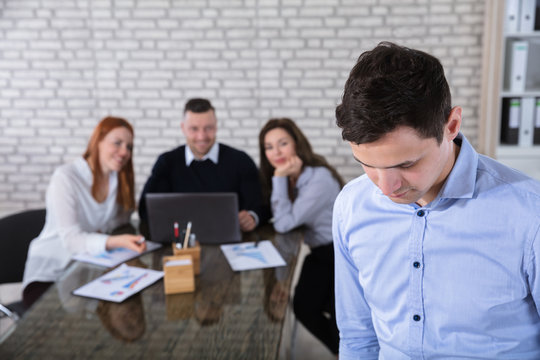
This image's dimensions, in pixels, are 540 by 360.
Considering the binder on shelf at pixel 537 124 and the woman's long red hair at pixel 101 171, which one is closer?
the woman's long red hair at pixel 101 171

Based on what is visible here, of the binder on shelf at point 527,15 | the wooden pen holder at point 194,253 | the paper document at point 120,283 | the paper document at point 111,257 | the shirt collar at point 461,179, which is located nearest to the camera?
the shirt collar at point 461,179

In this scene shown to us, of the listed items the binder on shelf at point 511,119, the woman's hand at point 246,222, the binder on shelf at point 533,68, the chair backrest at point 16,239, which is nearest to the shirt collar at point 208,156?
the woman's hand at point 246,222

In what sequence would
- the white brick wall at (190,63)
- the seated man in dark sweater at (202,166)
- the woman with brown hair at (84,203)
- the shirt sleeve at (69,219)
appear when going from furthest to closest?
the white brick wall at (190,63), the seated man in dark sweater at (202,166), the woman with brown hair at (84,203), the shirt sleeve at (69,219)

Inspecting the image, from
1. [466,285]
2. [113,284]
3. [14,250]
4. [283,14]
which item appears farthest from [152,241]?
[283,14]

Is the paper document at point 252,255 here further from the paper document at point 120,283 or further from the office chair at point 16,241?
the office chair at point 16,241

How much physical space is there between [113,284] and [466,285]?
1.21 meters

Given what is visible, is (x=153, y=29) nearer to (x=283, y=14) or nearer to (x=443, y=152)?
(x=283, y=14)

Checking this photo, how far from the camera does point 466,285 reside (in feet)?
3.17

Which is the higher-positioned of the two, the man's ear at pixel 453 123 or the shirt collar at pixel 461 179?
the man's ear at pixel 453 123

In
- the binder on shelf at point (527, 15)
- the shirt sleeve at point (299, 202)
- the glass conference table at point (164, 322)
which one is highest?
the binder on shelf at point (527, 15)

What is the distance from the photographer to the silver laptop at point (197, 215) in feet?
6.88

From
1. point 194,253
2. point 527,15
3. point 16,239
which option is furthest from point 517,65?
point 16,239

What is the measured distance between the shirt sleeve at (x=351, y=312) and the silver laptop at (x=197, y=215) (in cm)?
97

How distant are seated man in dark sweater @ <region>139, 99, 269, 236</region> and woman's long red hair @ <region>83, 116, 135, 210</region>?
8.8 inches
